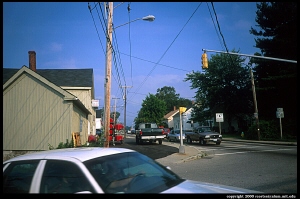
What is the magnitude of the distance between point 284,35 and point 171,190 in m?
29.4

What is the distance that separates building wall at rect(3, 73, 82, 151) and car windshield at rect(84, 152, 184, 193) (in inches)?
459

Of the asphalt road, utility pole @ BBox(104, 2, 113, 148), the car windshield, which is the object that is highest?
utility pole @ BBox(104, 2, 113, 148)

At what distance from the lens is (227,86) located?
136 ft

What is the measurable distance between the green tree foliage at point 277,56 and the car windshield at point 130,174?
2600 centimetres

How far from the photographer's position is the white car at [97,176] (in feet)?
9.86

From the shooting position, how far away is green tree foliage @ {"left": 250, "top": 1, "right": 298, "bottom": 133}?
84.1 ft

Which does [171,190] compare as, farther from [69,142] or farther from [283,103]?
[283,103]

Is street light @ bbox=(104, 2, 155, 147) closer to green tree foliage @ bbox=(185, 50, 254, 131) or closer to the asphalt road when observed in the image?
the asphalt road

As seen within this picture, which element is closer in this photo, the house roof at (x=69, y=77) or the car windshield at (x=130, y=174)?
the car windshield at (x=130, y=174)

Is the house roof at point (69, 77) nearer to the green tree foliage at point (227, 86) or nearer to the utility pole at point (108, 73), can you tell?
the utility pole at point (108, 73)

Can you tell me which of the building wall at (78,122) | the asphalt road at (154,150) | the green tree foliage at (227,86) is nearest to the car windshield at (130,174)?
the asphalt road at (154,150)

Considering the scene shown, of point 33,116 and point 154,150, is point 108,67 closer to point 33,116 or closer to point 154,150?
point 33,116

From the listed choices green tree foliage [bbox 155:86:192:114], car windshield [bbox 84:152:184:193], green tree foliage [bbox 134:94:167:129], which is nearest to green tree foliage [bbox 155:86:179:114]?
green tree foliage [bbox 155:86:192:114]

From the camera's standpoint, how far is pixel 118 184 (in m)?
3.23
